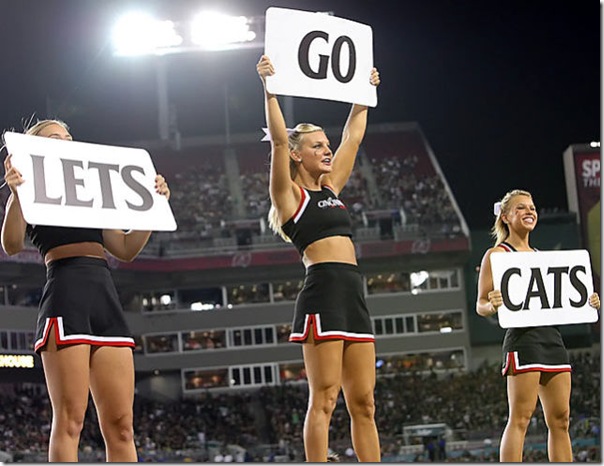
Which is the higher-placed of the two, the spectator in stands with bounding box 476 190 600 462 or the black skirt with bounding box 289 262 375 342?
the black skirt with bounding box 289 262 375 342

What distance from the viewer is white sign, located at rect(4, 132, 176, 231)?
10.4 ft

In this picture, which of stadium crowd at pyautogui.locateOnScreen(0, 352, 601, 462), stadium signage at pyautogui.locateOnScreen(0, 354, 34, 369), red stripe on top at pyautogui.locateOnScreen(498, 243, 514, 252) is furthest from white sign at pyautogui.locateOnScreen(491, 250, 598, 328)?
stadium signage at pyautogui.locateOnScreen(0, 354, 34, 369)

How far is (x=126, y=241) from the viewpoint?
344cm

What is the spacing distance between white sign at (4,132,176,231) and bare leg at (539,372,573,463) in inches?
74.2

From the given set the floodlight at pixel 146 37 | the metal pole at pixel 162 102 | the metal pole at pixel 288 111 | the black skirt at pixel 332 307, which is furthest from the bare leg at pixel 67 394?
the metal pole at pixel 162 102

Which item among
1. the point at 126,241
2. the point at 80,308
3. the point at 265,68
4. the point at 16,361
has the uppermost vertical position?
the point at 265,68

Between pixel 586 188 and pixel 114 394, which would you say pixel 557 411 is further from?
pixel 586 188

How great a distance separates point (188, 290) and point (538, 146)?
8.07 meters

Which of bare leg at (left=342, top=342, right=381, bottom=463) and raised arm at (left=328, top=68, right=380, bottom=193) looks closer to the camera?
bare leg at (left=342, top=342, right=381, bottom=463)

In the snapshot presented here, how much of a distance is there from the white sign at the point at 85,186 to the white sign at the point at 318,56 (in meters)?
0.70

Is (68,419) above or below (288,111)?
below

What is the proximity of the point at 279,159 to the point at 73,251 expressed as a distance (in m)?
0.87

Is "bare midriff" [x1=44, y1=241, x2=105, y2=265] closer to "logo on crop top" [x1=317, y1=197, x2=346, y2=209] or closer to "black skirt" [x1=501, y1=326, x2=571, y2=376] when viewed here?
"logo on crop top" [x1=317, y1=197, x2=346, y2=209]

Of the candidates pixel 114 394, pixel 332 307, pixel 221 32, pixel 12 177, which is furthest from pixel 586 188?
pixel 12 177
